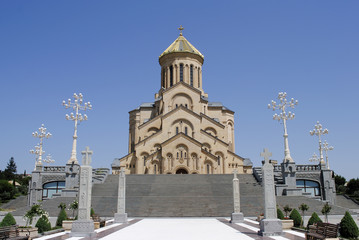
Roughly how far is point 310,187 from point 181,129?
16195 mm

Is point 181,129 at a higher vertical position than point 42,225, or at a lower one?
higher

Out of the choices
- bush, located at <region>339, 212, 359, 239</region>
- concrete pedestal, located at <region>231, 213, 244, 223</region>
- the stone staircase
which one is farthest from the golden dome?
bush, located at <region>339, 212, 359, 239</region>

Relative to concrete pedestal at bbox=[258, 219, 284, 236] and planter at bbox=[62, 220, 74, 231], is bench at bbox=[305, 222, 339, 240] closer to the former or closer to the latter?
concrete pedestal at bbox=[258, 219, 284, 236]

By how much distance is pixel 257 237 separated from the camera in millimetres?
10984

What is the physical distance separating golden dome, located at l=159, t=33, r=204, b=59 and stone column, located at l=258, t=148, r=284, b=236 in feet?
119

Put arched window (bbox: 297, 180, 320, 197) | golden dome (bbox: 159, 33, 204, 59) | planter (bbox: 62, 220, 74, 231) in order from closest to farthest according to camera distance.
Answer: planter (bbox: 62, 220, 74, 231) → arched window (bbox: 297, 180, 320, 197) → golden dome (bbox: 159, 33, 204, 59)

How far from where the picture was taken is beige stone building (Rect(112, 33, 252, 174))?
1412 inches

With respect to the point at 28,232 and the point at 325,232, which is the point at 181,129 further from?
the point at 325,232

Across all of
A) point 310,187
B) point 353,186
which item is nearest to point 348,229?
point 310,187

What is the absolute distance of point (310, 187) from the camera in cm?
2902

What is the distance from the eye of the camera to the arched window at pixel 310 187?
2891cm

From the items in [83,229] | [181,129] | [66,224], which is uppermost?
[181,129]

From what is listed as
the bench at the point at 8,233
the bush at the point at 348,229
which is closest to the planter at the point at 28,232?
the bench at the point at 8,233

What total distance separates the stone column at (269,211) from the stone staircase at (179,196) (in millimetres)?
9194
